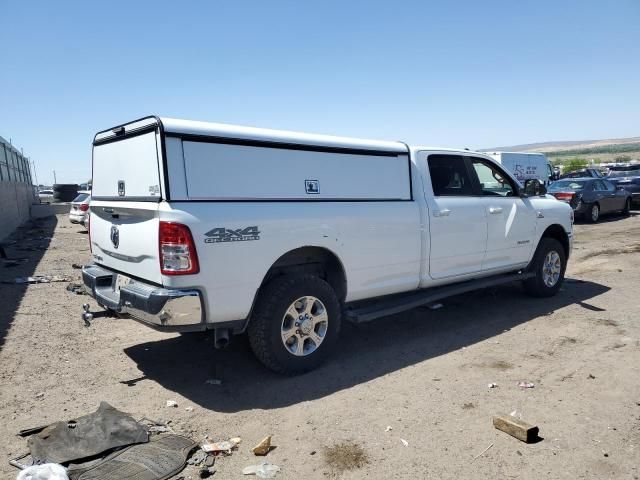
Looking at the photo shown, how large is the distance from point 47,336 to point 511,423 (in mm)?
5069

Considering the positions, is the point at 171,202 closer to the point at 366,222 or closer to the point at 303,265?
the point at 303,265

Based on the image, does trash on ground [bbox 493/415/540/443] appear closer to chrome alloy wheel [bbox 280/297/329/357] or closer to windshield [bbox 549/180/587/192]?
chrome alloy wheel [bbox 280/297/329/357]

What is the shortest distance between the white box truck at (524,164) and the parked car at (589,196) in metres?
4.82

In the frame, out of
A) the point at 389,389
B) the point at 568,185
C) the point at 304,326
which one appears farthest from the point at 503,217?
the point at 568,185

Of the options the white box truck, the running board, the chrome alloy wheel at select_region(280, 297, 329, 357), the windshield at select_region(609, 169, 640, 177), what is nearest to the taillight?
the chrome alloy wheel at select_region(280, 297, 329, 357)

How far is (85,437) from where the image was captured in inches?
134

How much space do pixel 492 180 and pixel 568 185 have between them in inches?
506

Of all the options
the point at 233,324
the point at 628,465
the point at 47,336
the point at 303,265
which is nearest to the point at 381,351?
the point at 303,265

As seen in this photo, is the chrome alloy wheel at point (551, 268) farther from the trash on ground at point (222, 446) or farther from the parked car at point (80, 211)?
the parked car at point (80, 211)

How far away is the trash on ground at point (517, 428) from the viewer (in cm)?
335

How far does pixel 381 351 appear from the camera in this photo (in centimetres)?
519

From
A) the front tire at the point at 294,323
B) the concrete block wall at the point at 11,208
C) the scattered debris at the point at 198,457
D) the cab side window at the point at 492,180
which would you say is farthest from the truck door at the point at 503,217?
the concrete block wall at the point at 11,208

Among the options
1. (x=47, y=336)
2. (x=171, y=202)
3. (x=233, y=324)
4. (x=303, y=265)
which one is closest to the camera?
(x=171, y=202)

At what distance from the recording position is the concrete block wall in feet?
52.0
